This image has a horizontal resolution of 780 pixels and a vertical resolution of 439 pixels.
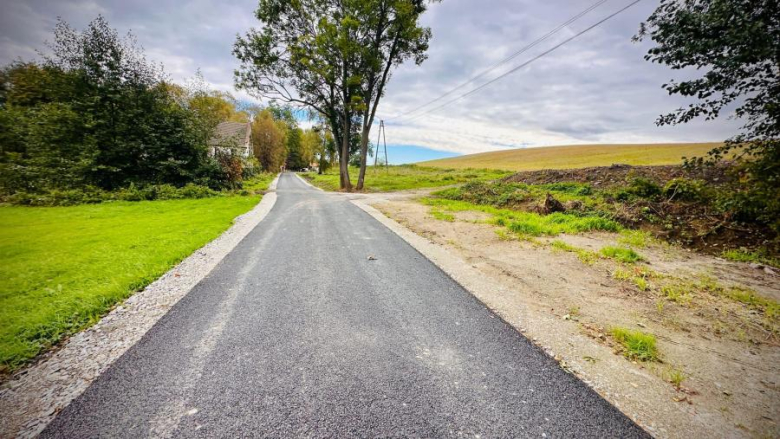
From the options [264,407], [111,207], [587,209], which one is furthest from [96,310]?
[587,209]

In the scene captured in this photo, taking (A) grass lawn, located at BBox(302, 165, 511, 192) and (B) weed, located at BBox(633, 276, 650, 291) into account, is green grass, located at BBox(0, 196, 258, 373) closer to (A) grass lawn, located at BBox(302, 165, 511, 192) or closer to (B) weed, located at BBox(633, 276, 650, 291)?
(B) weed, located at BBox(633, 276, 650, 291)

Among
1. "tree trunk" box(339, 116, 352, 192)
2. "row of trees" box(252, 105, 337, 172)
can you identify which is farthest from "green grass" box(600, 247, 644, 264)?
"row of trees" box(252, 105, 337, 172)

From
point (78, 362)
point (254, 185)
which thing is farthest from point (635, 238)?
point (254, 185)

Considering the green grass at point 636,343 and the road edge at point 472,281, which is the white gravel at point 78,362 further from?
the green grass at point 636,343

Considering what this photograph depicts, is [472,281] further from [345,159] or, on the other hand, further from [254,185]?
[254,185]

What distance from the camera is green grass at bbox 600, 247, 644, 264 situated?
565cm

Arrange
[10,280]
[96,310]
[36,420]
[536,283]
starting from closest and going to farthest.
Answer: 1. [36,420]
2. [96,310]
3. [10,280]
4. [536,283]

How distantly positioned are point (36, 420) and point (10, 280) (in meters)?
4.03

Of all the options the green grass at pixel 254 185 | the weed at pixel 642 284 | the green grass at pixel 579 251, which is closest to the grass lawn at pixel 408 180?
the green grass at pixel 254 185

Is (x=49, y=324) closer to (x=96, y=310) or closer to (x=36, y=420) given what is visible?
(x=96, y=310)

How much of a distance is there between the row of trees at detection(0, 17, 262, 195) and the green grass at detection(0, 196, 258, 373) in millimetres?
3224

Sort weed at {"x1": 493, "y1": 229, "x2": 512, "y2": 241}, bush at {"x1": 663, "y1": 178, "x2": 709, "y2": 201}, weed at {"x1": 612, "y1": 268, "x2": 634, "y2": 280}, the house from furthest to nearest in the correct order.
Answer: the house, bush at {"x1": 663, "y1": 178, "x2": 709, "y2": 201}, weed at {"x1": 493, "y1": 229, "x2": 512, "y2": 241}, weed at {"x1": 612, "y1": 268, "x2": 634, "y2": 280}

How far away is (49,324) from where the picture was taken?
9.84 feet

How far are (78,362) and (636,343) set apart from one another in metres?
5.69
